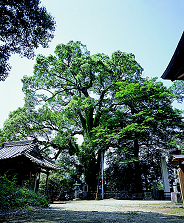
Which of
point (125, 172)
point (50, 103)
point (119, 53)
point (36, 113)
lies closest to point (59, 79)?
point (50, 103)

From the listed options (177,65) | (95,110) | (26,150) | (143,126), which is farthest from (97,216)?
(95,110)

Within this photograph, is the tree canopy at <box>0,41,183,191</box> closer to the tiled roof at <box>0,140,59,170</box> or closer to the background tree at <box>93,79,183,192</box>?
the background tree at <box>93,79,183,192</box>

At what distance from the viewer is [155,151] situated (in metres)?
17.1

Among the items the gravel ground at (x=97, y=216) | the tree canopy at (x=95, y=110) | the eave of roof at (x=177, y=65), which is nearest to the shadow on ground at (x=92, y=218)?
the gravel ground at (x=97, y=216)

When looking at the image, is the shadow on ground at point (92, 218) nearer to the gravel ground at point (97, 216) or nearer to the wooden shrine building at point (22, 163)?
the gravel ground at point (97, 216)

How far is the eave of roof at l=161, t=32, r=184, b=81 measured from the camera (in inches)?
164

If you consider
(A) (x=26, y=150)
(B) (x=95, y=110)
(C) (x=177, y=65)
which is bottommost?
(A) (x=26, y=150)

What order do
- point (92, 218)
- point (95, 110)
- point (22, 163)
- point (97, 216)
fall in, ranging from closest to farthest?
point (92, 218)
point (97, 216)
point (22, 163)
point (95, 110)

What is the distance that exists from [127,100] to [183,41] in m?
12.1

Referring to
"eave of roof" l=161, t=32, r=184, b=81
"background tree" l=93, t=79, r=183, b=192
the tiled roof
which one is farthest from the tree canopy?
"eave of roof" l=161, t=32, r=184, b=81

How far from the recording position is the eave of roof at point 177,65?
4.16 m

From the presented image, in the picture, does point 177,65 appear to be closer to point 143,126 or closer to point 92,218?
Answer: point 92,218

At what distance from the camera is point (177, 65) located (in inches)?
182

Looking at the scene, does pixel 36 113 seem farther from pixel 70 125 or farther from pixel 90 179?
pixel 90 179
